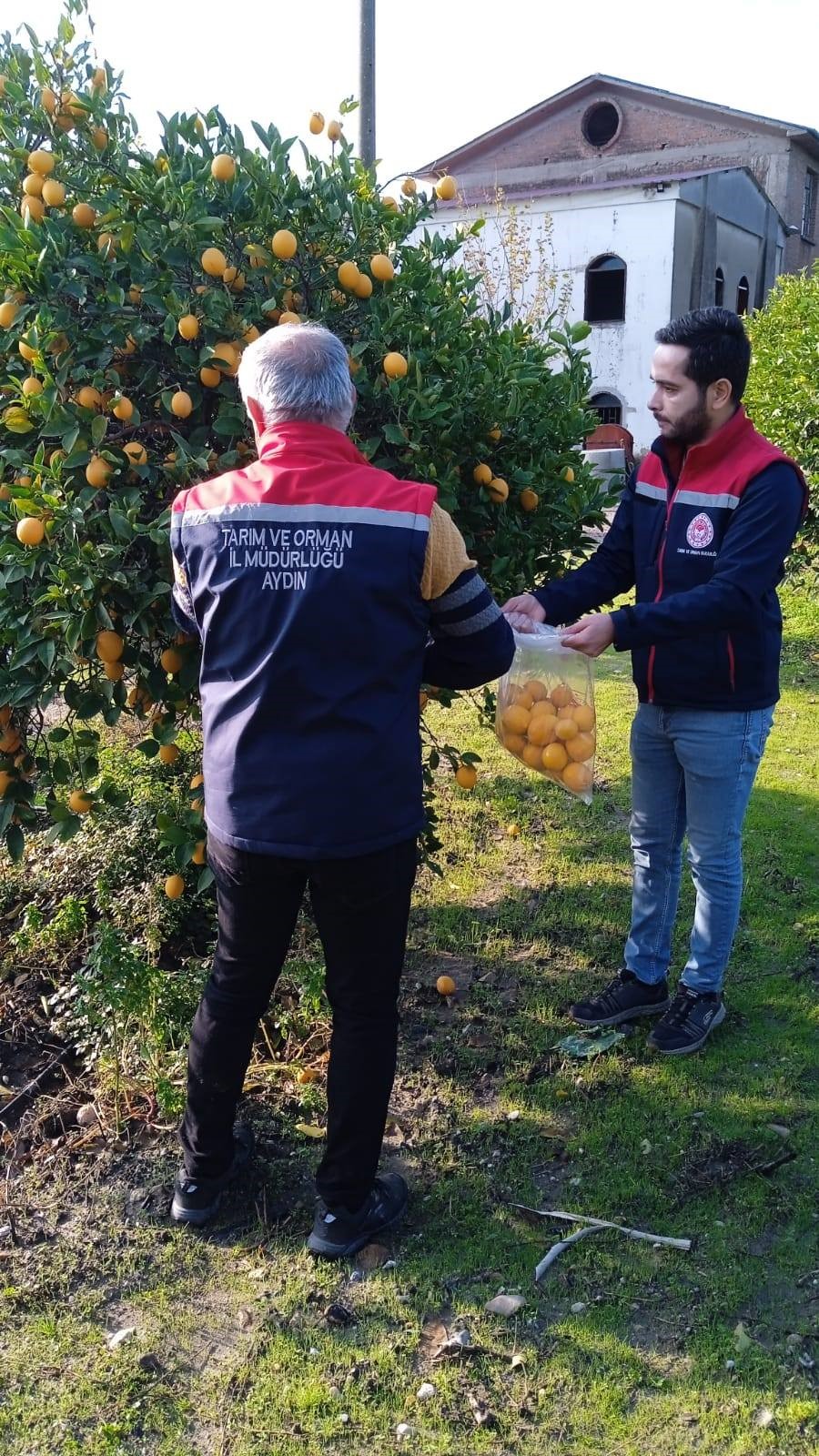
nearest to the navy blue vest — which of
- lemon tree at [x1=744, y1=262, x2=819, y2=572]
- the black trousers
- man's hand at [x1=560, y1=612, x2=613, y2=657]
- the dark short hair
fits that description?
the black trousers

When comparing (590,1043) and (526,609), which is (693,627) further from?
(590,1043)

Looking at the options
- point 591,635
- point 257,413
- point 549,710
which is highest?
point 257,413

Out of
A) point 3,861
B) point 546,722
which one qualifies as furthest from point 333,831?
point 3,861

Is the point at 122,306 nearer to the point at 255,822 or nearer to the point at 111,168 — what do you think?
the point at 111,168

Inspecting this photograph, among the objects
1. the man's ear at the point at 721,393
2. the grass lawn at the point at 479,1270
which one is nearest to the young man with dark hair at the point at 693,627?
the man's ear at the point at 721,393

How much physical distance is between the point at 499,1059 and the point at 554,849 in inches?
67.7

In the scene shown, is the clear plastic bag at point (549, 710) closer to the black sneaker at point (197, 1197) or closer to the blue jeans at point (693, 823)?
the blue jeans at point (693, 823)

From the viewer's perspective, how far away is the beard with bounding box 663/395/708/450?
318 centimetres

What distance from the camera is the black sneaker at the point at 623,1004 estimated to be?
12.5 feet

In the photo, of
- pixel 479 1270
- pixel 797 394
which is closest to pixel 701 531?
pixel 479 1270

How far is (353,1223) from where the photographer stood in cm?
283

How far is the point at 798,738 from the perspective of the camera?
6762mm

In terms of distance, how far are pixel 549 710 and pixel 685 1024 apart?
117cm

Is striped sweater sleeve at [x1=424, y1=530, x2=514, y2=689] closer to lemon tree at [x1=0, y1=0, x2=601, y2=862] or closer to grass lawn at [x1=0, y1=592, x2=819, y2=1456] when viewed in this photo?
lemon tree at [x1=0, y1=0, x2=601, y2=862]
